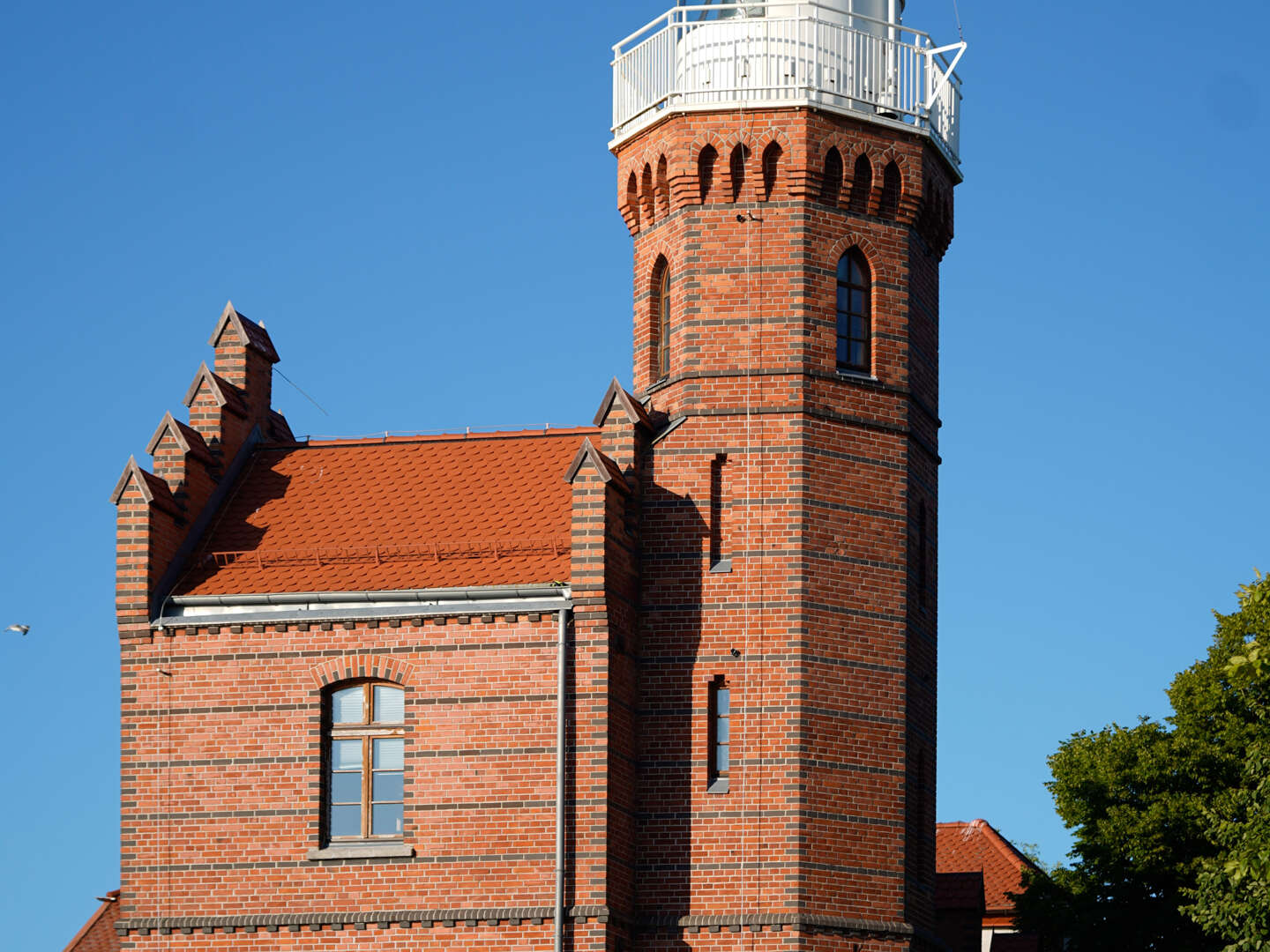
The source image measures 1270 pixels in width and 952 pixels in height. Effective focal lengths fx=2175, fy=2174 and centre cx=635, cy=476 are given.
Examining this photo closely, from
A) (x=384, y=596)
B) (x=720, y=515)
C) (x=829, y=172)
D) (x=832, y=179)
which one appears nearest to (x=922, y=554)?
(x=720, y=515)

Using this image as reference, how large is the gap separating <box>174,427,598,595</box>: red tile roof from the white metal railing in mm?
5510

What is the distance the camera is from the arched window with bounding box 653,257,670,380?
33.0 metres

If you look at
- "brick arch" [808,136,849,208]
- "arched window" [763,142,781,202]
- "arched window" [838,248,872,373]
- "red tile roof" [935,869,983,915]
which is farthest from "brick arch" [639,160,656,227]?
"red tile roof" [935,869,983,915]

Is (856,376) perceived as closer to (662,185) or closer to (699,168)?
(699,168)

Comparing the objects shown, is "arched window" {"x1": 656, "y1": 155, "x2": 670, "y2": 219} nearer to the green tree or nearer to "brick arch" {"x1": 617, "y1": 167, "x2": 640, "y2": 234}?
"brick arch" {"x1": 617, "y1": 167, "x2": 640, "y2": 234}

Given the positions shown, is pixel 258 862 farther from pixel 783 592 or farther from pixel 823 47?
pixel 823 47

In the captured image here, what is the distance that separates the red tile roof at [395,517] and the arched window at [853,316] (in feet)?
14.2

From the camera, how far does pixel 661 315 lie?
3328cm

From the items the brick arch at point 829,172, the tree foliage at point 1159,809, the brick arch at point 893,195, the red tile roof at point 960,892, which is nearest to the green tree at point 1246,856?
the tree foliage at point 1159,809

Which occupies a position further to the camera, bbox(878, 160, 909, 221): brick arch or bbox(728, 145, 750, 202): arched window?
bbox(878, 160, 909, 221): brick arch

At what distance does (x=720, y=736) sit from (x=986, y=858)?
25.4 m

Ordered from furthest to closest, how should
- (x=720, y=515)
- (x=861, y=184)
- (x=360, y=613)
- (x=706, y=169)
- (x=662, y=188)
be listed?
(x=662, y=188)
(x=861, y=184)
(x=706, y=169)
(x=720, y=515)
(x=360, y=613)

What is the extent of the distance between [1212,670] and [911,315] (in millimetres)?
9347

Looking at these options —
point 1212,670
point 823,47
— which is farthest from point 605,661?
point 1212,670
